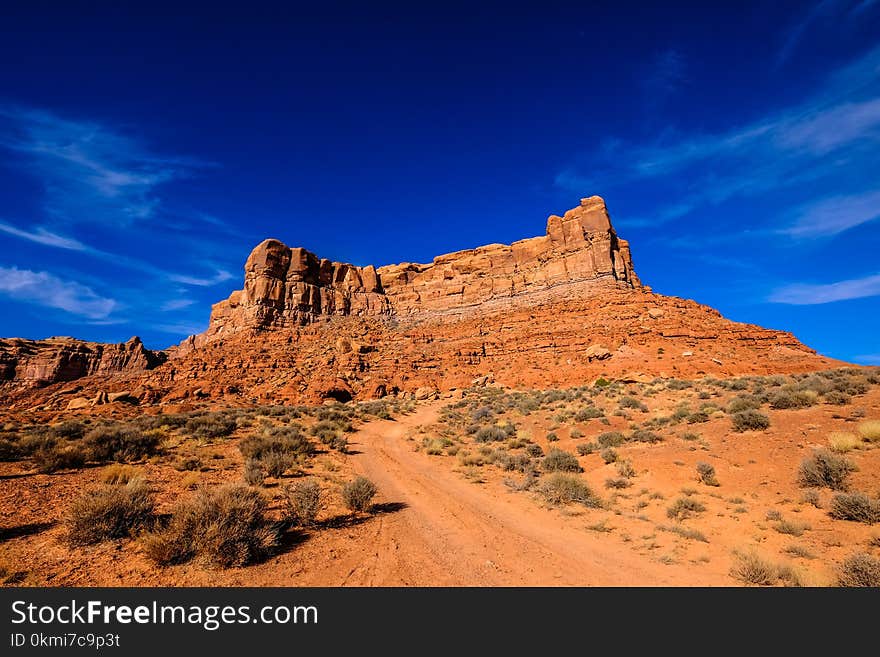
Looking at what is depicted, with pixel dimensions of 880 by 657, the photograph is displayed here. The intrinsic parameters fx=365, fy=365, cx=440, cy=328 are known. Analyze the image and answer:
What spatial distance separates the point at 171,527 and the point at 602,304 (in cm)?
5232

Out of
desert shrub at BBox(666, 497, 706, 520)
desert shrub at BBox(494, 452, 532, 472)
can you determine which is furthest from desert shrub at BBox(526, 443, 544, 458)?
desert shrub at BBox(666, 497, 706, 520)

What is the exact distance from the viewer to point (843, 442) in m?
8.73

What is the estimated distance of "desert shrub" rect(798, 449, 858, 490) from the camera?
7562 mm

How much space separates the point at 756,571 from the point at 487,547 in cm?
373

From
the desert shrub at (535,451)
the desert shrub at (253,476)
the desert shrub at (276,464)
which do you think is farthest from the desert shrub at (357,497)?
the desert shrub at (535,451)

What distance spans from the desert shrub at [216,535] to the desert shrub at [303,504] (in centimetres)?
90

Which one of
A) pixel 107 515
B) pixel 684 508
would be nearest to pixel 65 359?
pixel 107 515

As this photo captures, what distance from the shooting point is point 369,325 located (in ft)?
221

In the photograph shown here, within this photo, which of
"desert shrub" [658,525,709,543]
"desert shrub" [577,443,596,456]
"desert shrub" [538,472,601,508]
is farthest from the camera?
"desert shrub" [577,443,596,456]

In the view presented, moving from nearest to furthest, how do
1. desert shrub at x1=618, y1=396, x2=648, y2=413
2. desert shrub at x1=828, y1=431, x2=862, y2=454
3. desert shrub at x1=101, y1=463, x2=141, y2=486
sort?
desert shrub at x1=101, y1=463, x2=141, y2=486 < desert shrub at x1=828, y1=431, x2=862, y2=454 < desert shrub at x1=618, y1=396, x2=648, y2=413

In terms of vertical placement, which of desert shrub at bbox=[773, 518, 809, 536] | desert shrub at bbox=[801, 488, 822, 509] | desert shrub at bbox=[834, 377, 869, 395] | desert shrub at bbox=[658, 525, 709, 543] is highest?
desert shrub at bbox=[834, 377, 869, 395]

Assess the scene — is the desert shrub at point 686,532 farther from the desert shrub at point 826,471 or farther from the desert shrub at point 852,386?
the desert shrub at point 852,386

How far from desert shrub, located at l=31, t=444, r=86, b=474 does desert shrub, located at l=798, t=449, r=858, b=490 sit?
17069 mm

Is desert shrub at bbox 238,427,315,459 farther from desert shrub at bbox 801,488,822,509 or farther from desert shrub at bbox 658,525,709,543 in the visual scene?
desert shrub at bbox 801,488,822,509
